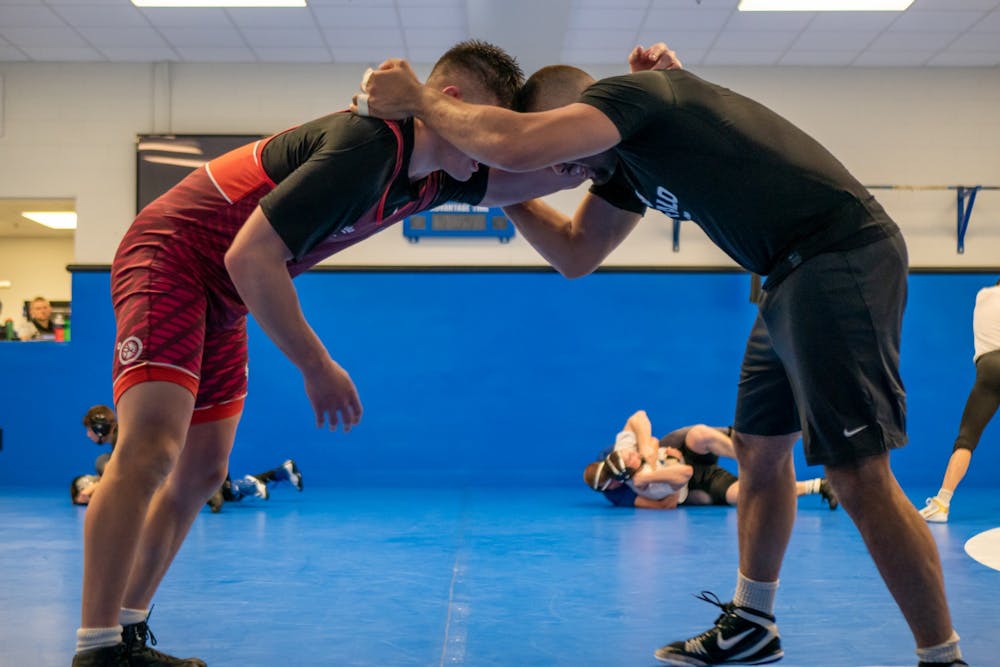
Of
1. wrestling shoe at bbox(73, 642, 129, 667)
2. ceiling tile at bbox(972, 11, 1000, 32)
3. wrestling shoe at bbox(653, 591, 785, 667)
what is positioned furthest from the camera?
ceiling tile at bbox(972, 11, 1000, 32)

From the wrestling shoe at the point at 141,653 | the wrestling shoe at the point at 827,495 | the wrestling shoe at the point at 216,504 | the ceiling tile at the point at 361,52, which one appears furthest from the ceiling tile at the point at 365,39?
the wrestling shoe at the point at 141,653

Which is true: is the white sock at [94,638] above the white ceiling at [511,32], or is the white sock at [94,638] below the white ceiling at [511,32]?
below

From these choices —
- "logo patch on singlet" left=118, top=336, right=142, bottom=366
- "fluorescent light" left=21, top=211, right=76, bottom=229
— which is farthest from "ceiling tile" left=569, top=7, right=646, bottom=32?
"fluorescent light" left=21, top=211, right=76, bottom=229

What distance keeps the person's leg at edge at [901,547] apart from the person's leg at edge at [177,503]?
1.55m

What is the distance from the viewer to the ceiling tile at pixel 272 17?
764 cm

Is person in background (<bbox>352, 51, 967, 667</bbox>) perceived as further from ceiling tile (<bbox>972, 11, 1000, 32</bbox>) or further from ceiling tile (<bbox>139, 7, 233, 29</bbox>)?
ceiling tile (<bbox>972, 11, 1000, 32</bbox>)

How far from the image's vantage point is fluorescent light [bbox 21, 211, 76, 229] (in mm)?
13334

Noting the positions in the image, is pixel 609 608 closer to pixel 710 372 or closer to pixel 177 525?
pixel 177 525

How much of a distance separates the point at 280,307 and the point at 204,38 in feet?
23.4

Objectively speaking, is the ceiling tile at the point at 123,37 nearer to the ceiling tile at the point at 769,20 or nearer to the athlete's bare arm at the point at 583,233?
the ceiling tile at the point at 769,20

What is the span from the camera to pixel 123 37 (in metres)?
8.23

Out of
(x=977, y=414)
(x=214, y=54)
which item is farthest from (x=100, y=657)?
(x=214, y=54)

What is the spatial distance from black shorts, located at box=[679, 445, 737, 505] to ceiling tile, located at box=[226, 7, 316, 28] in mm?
4669

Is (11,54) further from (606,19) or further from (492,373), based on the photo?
(606,19)
